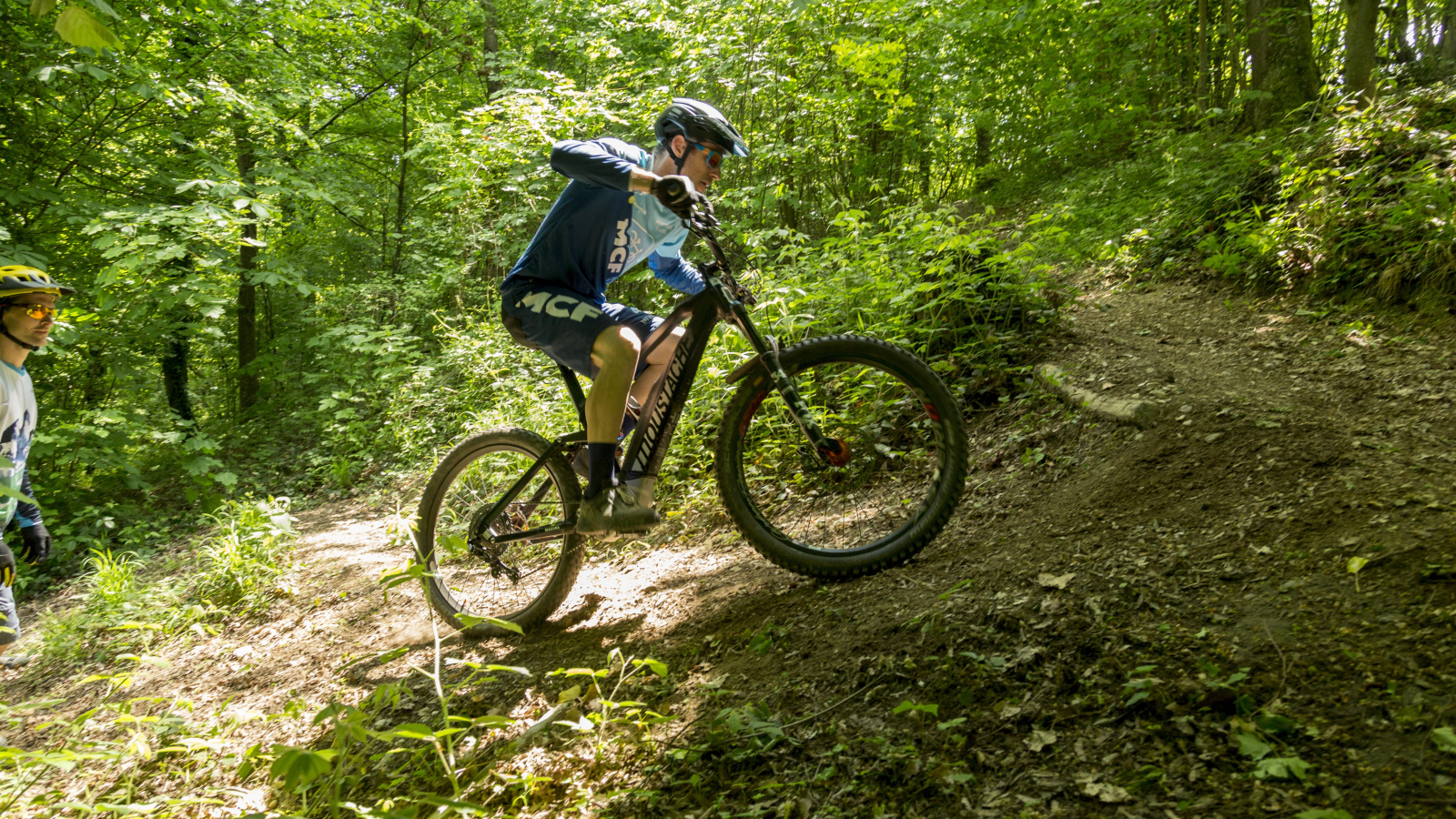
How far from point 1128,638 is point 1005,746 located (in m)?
0.49

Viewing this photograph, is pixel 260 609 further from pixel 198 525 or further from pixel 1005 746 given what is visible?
pixel 1005 746

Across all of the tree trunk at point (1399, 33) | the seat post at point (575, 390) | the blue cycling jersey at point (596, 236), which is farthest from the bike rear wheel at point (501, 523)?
the tree trunk at point (1399, 33)

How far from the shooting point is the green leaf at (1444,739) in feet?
4.27

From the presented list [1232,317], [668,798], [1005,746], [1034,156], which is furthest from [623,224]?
[1034,156]

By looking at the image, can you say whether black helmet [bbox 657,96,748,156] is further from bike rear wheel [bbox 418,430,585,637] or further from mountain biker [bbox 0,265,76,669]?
mountain biker [bbox 0,265,76,669]

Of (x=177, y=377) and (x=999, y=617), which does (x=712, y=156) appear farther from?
(x=177, y=377)

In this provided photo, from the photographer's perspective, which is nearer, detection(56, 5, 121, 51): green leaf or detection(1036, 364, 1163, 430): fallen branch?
detection(56, 5, 121, 51): green leaf

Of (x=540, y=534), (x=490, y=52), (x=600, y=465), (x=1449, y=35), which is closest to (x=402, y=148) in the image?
(x=490, y=52)

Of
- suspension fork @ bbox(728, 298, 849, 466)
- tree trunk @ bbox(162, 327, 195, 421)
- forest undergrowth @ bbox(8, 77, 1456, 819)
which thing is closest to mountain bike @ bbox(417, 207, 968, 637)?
suspension fork @ bbox(728, 298, 849, 466)

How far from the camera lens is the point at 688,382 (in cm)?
305

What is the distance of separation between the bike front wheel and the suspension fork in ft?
0.15

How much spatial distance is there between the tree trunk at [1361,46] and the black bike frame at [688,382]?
662 centimetres

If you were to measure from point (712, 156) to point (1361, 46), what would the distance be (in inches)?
272

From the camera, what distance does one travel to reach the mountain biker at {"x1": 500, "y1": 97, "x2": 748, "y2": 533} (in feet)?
9.52
